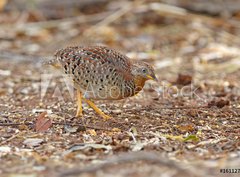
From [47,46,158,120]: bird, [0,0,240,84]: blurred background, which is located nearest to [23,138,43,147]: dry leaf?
[47,46,158,120]: bird

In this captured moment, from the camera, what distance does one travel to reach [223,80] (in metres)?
7.66

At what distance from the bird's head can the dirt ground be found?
0.45 metres

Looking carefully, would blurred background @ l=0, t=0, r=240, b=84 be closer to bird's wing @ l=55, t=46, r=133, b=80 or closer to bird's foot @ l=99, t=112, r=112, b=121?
bird's wing @ l=55, t=46, r=133, b=80

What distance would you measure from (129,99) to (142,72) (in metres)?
1.15

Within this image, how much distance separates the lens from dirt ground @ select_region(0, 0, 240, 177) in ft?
13.7

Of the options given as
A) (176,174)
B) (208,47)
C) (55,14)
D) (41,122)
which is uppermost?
(55,14)

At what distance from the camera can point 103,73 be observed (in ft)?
17.8

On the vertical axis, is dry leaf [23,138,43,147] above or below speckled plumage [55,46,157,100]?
below

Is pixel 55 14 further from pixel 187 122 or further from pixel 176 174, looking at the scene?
pixel 176 174

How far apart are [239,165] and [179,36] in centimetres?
666

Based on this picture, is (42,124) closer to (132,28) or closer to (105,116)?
(105,116)

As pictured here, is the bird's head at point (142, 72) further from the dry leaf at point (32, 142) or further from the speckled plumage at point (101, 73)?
the dry leaf at point (32, 142)

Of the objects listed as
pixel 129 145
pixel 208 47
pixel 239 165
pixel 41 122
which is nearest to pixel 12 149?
pixel 41 122

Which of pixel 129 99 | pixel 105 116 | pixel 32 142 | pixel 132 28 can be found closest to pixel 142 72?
pixel 105 116
